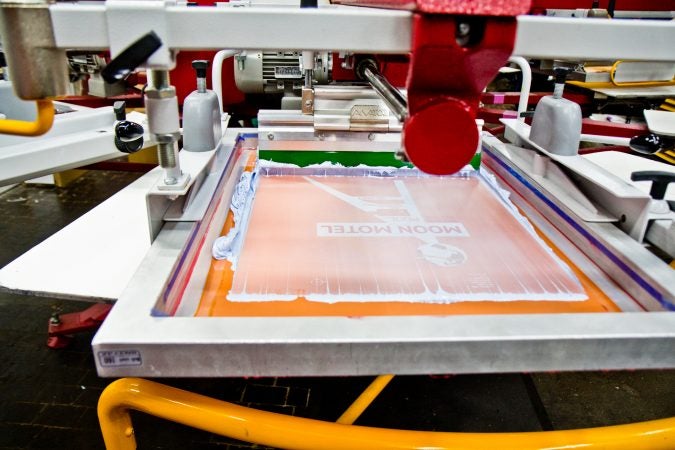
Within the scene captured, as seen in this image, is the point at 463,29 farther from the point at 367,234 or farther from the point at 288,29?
the point at 367,234

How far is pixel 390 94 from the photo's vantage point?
118 centimetres

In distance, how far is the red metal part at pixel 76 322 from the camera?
209 cm

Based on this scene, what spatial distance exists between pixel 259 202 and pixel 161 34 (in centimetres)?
80

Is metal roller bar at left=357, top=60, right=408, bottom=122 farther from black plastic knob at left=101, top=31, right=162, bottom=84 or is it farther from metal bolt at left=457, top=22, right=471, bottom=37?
black plastic knob at left=101, top=31, right=162, bottom=84

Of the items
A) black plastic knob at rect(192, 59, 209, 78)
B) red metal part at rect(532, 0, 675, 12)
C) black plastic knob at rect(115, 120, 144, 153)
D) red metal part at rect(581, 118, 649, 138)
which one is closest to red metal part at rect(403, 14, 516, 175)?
black plastic knob at rect(192, 59, 209, 78)

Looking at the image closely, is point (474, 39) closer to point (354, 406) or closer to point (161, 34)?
point (161, 34)

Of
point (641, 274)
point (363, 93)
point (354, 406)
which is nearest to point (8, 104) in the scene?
point (363, 93)

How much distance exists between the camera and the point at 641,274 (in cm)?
104

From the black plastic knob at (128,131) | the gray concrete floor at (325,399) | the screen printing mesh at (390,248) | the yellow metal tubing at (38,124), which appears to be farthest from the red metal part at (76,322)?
the yellow metal tubing at (38,124)

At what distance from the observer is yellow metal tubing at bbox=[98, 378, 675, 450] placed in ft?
2.82

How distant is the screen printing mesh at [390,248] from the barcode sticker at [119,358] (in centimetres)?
27

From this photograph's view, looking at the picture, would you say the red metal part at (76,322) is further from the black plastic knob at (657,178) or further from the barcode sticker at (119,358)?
the black plastic knob at (657,178)

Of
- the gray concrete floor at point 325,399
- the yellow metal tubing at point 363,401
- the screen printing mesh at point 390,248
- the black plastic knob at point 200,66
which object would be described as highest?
the black plastic knob at point 200,66

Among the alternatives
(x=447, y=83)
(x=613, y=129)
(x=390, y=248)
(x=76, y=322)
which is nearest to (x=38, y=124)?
(x=447, y=83)
